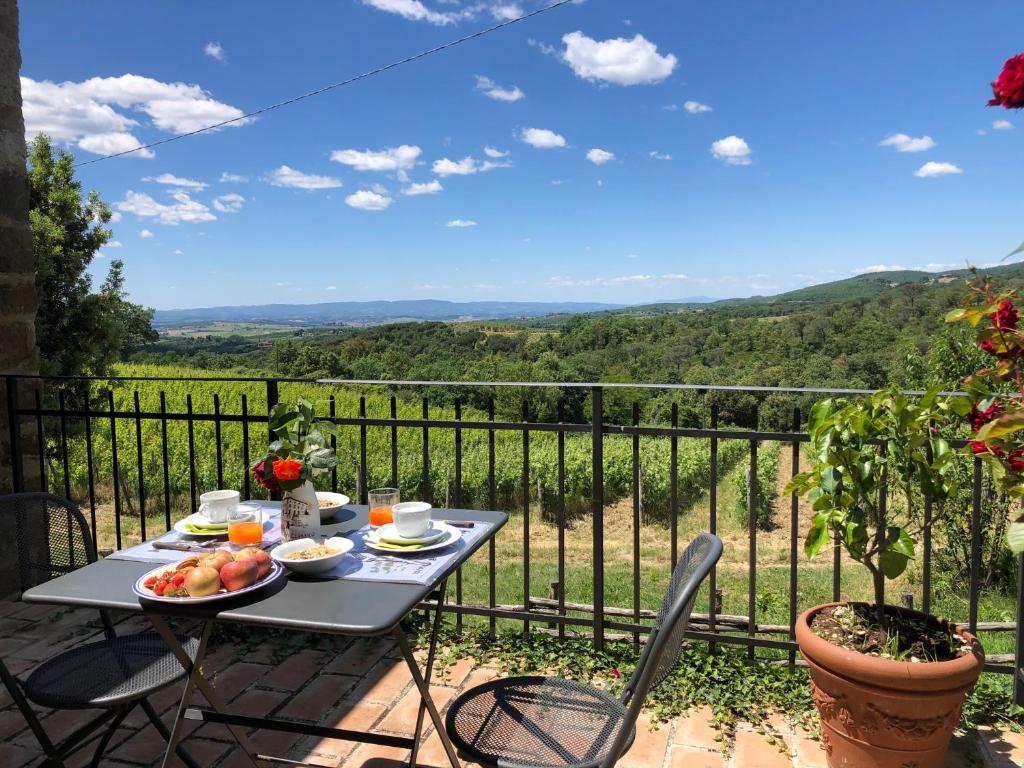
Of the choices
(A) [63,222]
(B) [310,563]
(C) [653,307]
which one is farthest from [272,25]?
(C) [653,307]

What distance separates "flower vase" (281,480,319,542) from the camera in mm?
1843

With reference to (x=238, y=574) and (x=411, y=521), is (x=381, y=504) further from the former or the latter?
(x=238, y=574)

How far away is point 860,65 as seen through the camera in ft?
107

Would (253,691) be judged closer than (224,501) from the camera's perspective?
No

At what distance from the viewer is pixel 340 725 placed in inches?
93.1

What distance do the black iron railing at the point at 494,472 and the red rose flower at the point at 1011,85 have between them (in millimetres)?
970

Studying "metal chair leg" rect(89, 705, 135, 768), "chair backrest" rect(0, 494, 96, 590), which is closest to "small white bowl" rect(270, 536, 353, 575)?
"metal chair leg" rect(89, 705, 135, 768)

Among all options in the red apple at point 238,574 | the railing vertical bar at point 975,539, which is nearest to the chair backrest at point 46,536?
the red apple at point 238,574

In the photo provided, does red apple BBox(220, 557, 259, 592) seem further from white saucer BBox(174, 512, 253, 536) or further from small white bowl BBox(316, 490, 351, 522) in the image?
small white bowl BBox(316, 490, 351, 522)

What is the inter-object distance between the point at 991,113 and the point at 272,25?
15.2 meters

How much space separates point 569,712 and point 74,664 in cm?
142

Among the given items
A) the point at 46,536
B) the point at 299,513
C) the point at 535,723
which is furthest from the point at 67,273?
the point at 535,723

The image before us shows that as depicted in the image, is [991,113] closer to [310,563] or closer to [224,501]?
[310,563]

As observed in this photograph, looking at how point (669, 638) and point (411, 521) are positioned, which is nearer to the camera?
point (669, 638)
